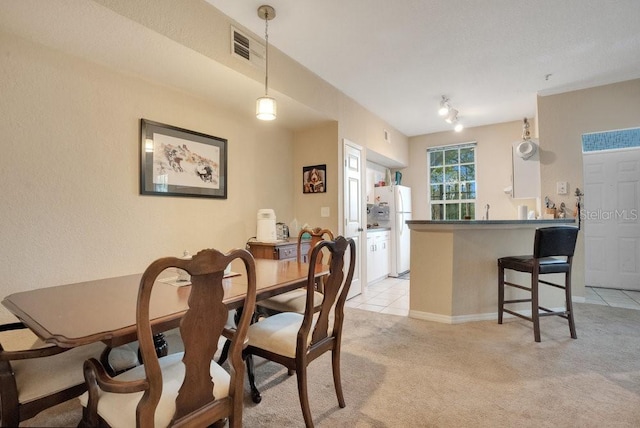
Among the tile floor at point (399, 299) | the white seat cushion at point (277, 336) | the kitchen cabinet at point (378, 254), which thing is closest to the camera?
the white seat cushion at point (277, 336)

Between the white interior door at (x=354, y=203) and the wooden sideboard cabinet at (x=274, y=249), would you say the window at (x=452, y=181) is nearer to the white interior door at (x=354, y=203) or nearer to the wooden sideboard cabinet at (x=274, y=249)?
the white interior door at (x=354, y=203)

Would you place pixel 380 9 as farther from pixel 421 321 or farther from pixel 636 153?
pixel 636 153

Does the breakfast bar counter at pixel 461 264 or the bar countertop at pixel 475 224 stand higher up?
the bar countertop at pixel 475 224

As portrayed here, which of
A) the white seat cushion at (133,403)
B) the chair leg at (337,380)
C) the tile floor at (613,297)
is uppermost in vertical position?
the white seat cushion at (133,403)

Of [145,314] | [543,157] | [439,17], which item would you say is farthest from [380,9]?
[543,157]

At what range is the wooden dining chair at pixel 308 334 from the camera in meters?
1.47

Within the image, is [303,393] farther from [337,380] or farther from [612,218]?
[612,218]

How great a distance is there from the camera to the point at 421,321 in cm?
307

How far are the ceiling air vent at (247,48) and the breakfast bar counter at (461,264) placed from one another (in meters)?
2.09

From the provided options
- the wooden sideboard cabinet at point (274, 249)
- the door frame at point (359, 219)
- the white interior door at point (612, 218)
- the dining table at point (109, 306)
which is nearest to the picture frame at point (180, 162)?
the wooden sideboard cabinet at point (274, 249)

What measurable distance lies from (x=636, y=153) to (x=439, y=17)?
3.67m

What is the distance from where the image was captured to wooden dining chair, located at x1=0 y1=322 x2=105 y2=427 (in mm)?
1062

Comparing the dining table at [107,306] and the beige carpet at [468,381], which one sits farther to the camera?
the beige carpet at [468,381]

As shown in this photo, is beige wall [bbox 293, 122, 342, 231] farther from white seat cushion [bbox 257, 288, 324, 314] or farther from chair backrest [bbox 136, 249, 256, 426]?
chair backrest [bbox 136, 249, 256, 426]
